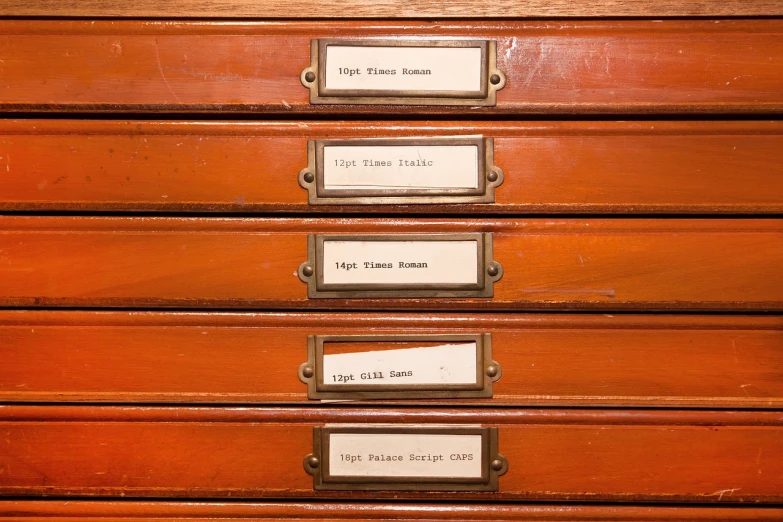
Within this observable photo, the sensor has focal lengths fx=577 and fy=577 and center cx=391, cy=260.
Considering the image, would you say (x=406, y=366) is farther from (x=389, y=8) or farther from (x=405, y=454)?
(x=389, y=8)

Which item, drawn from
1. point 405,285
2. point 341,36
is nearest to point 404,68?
point 341,36

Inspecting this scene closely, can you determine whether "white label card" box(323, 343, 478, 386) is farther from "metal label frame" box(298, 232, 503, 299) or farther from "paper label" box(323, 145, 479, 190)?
"paper label" box(323, 145, 479, 190)

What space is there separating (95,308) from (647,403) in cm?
138

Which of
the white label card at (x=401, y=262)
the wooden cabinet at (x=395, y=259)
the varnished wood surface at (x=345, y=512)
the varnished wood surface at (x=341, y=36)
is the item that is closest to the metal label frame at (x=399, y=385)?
the wooden cabinet at (x=395, y=259)

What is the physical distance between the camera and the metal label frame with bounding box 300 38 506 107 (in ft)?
4.48

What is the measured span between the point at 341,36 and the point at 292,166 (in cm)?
33

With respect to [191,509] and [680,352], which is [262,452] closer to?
[191,509]

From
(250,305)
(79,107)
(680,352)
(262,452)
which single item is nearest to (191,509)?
(262,452)

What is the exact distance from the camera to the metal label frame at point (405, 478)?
1412mm

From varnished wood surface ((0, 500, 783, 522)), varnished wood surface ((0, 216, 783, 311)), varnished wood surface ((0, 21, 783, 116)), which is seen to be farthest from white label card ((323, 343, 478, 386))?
varnished wood surface ((0, 21, 783, 116))

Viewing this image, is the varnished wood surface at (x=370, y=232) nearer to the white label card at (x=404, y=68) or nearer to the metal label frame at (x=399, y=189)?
the metal label frame at (x=399, y=189)

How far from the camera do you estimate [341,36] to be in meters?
1.38

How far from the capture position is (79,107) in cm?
139

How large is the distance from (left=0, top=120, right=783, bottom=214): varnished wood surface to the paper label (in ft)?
0.14
